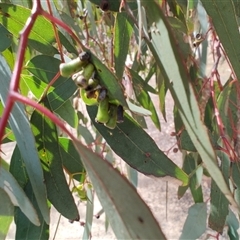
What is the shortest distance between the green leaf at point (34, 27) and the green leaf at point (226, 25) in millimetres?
308

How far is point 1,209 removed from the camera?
0.74m

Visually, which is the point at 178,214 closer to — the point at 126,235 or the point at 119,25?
the point at 119,25

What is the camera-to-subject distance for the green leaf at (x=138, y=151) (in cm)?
79

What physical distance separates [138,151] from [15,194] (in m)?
0.20

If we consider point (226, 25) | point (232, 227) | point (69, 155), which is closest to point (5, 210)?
point (69, 155)

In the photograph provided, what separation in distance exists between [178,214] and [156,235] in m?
2.36

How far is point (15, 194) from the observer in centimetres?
71

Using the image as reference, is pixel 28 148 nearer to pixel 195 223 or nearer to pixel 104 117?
pixel 104 117

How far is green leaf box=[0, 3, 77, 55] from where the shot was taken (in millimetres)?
909

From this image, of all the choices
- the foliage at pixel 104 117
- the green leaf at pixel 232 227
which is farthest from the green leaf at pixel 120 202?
the green leaf at pixel 232 227

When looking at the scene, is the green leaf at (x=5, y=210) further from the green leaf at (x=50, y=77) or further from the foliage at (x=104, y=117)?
the green leaf at (x=50, y=77)

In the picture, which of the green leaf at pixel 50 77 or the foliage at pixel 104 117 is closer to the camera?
the foliage at pixel 104 117

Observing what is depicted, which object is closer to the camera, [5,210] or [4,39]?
[5,210]

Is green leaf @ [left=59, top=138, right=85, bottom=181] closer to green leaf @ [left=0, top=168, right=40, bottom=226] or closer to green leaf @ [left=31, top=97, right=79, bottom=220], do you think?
green leaf @ [left=31, top=97, right=79, bottom=220]
